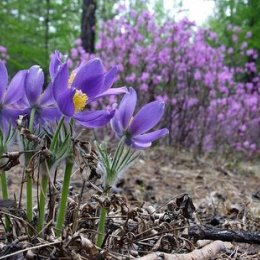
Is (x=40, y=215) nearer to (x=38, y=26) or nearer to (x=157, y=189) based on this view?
(x=157, y=189)

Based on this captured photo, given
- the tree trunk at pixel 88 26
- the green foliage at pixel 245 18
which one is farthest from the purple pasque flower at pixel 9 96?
the green foliage at pixel 245 18

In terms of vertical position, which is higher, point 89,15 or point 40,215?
point 89,15

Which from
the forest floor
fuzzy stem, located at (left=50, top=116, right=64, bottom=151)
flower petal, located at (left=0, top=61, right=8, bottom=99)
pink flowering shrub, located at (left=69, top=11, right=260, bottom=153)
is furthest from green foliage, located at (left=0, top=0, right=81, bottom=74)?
fuzzy stem, located at (left=50, top=116, right=64, bottom=151)

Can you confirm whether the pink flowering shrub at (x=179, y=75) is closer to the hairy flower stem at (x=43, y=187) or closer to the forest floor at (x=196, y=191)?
the forest floor at (x=196, y=191)

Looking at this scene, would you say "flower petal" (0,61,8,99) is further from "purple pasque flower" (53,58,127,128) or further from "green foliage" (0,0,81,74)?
"green foliage" (0,0,81,74)

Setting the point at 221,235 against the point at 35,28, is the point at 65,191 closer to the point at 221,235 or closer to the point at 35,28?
the point at 221,235

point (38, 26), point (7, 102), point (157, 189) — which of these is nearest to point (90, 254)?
point (7, 102)
